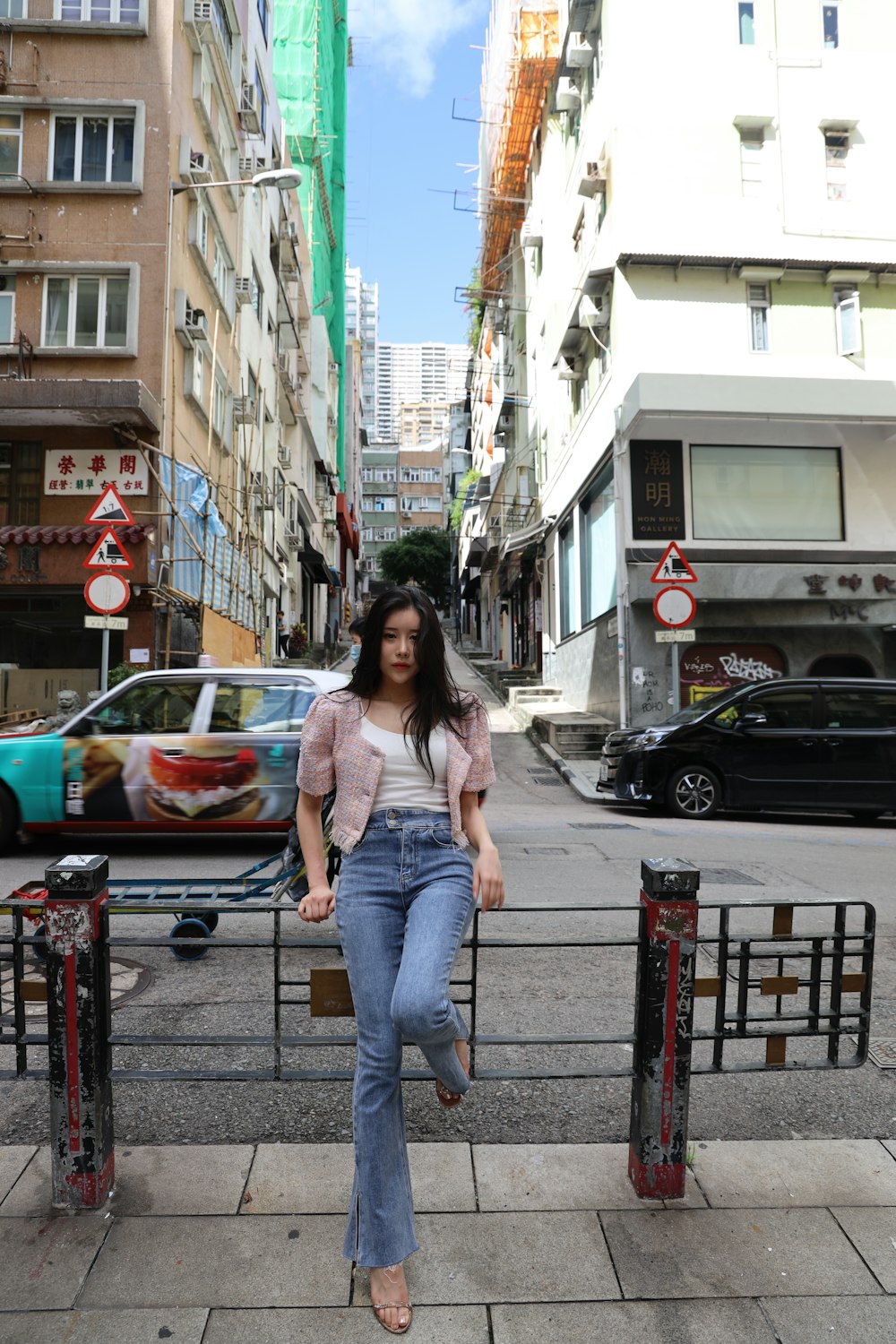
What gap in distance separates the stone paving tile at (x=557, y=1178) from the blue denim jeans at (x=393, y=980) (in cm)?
52

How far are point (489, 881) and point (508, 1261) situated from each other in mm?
1000

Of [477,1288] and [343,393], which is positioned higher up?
[343,393]

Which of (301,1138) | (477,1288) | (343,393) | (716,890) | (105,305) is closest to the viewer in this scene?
(477,1288)

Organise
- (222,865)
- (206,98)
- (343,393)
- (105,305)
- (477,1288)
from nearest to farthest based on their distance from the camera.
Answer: (477,1288), (222,865), (105,305), (206,98), (343,393)

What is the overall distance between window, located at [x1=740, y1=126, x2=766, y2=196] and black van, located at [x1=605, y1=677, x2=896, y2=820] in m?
11.8

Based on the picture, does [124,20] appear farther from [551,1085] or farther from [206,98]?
[551,1085]

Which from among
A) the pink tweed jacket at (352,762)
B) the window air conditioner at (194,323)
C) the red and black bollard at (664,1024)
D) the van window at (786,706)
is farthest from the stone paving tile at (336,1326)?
the window air conditioner at (194,323)

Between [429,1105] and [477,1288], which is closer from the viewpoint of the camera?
[477,1288]

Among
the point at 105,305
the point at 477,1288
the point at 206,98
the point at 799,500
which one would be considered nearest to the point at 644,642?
the point at 799,500

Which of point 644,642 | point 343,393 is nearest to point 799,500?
point 644,642

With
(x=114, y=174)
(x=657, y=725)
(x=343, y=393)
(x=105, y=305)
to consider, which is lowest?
(x=657, y=725)

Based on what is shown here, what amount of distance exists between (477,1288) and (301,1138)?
1.08 metres

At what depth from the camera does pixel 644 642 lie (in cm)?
1864

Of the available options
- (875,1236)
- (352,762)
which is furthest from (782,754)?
(352,762)
